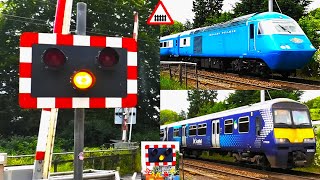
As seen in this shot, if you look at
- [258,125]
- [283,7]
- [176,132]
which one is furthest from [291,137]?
[176,132]


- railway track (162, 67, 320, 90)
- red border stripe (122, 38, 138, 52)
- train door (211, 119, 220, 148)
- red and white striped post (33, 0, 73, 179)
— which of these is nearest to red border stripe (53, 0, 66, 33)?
red and white striped post (33, 0, 73, 179)

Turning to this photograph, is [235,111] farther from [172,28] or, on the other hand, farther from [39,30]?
[39,30]

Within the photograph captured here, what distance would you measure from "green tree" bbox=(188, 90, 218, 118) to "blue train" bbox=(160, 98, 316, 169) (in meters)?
0.38

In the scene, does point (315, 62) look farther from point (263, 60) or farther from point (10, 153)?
point (10, 153)

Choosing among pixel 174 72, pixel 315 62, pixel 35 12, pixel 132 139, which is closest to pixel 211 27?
pixel 174 72

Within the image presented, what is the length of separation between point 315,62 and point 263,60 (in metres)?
0.59

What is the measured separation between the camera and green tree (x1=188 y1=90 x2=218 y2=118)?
19.4ft

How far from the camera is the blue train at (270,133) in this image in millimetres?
5668

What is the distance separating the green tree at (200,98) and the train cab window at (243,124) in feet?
1.40

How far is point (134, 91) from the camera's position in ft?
5.57

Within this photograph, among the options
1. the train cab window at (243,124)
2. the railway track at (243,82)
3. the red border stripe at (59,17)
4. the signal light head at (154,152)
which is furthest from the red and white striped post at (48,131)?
the train cab window at (243,124)

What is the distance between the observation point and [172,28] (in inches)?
242

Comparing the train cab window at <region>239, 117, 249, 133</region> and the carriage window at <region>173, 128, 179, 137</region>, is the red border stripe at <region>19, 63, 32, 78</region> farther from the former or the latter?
the carriage window at <region>173, 128, 179, 137</region>

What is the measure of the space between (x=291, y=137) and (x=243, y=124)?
0.68 metres
